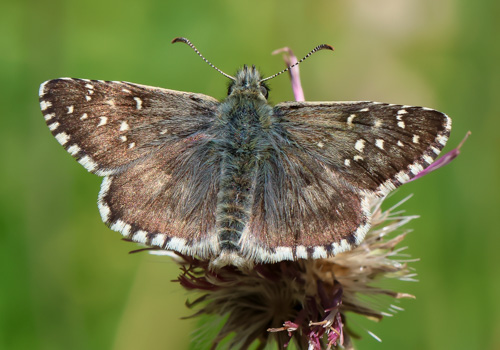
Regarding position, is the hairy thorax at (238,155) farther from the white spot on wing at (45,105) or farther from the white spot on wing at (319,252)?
the white spot on wing at (45,105)

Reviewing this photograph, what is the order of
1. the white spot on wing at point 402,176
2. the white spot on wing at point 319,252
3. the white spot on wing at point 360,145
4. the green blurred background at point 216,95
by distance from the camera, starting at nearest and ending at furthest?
the white spot on wing at point 319,252 < the white spot on wing at point 402,176 < the white spot on wing at point 360,145 < the green blurred background at point 216,95

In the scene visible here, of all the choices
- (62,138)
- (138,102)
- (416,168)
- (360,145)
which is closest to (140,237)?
(62,138)

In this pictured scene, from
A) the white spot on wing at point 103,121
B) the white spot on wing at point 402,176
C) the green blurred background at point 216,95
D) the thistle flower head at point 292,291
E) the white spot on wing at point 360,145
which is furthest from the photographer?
the green blurred background at point 216,95

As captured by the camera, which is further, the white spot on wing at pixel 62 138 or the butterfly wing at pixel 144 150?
the white spot on wing at pixel 62 138

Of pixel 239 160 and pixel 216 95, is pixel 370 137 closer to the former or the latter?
pixel 239 160

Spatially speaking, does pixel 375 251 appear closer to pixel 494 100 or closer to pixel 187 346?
pixel 187 346

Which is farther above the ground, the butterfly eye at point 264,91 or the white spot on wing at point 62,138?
the butterfly eye at point 264,91

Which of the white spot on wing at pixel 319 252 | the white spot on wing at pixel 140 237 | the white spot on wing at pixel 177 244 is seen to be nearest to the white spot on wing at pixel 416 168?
the white spot on wing at pixel 319 252
